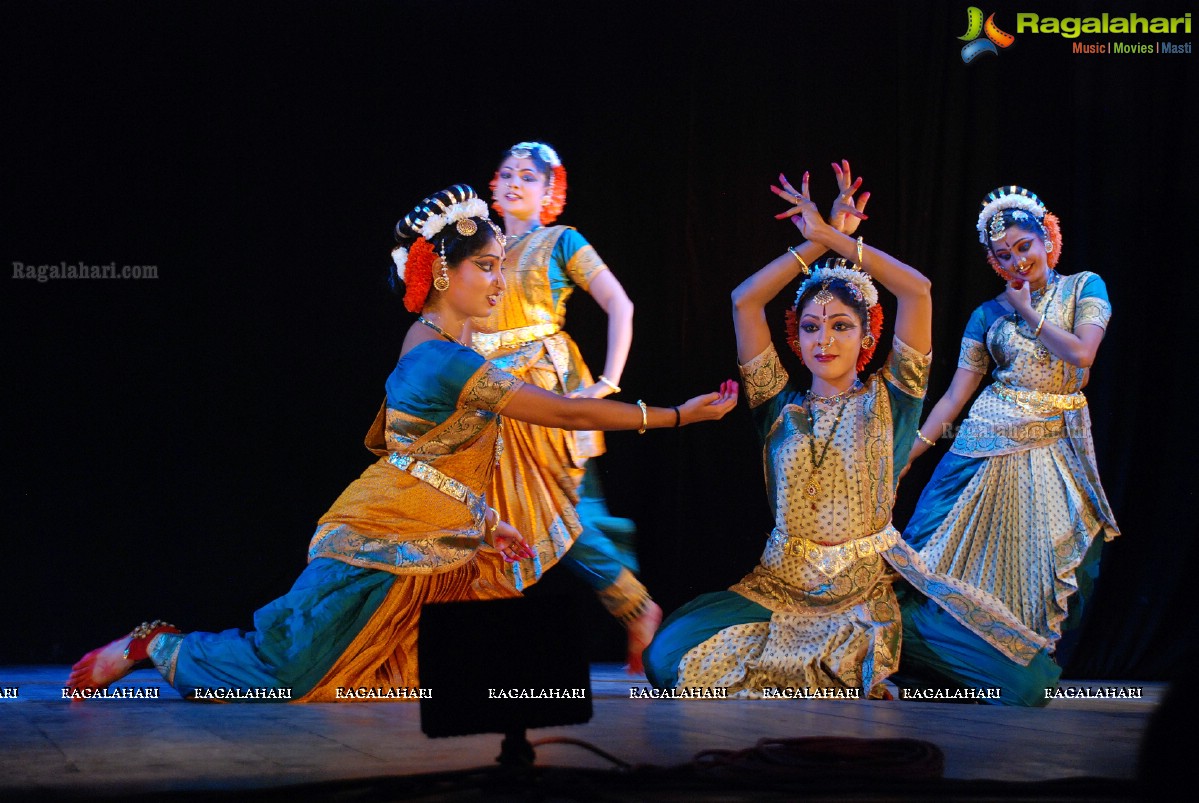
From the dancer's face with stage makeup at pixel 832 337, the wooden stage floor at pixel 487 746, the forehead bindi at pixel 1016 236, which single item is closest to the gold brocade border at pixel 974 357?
the forehead bindi at pixel 1016 236

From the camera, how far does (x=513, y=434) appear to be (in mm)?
4328

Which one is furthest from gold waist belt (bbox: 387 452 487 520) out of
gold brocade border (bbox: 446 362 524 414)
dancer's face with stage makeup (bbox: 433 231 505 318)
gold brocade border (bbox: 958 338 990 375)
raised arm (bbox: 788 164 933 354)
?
gold brocade border (bbox: 958 338 990 375)

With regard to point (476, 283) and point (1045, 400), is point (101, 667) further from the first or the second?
point (1045, 400)

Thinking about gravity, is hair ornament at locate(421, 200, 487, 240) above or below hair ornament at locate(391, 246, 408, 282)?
above

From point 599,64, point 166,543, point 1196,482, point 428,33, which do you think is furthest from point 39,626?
point 1196,482

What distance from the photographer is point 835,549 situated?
13.1 ft

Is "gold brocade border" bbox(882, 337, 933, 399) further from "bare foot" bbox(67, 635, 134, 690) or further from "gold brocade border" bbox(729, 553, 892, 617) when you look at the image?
"bare foot" bbox(67, 635, 134, 690)

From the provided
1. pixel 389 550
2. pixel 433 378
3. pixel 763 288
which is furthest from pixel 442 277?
pixel 763 288

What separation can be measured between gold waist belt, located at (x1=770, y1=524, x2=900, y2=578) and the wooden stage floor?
0.42 meters

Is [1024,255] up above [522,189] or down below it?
below

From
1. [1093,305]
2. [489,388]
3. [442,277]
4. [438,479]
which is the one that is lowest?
[438,479]

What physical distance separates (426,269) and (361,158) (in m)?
0.85

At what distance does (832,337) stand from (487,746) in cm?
177

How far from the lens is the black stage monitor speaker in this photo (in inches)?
98.0
